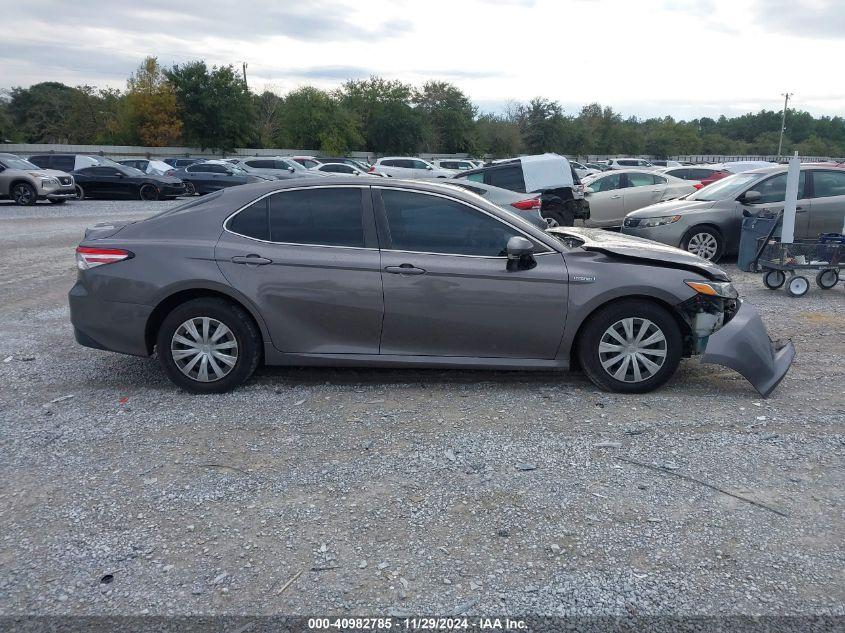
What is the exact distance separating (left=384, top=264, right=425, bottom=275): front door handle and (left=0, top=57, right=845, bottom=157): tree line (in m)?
55.3

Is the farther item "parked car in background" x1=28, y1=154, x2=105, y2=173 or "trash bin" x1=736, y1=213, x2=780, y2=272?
"parked car in background" x1=28, y1=154, x2=105, y2=173

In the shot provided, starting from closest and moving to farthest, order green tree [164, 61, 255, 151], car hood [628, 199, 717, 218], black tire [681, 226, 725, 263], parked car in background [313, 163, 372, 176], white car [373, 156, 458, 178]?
black tire [681, 226, 725, 263] < car hood [628, 199, 717, 218] < white car [373, 156, 458, 178] < parked car in background [313, 163, 372, 176] < green tree [164, 61, 255, 151]

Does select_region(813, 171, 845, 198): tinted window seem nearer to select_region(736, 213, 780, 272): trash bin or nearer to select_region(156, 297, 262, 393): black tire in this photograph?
select_region(736, 213, 780, 272): trash bin

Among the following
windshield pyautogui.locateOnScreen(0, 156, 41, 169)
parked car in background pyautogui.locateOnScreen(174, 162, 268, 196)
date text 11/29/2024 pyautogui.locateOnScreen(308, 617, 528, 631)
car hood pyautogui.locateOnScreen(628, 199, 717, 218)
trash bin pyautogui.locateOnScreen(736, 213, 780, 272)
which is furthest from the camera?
parked car in background pyautogui.locateOnScreen(174, 162, 268, 196)

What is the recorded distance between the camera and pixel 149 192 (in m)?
27.2

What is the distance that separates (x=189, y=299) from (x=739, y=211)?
9.54m

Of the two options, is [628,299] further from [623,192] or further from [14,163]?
[14,163]

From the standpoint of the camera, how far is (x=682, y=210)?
1212cm

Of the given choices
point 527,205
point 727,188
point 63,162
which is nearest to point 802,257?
point 727,188

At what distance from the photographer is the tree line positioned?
190 feet

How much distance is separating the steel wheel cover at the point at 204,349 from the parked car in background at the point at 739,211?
8.37 metres

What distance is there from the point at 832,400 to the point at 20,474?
559cm

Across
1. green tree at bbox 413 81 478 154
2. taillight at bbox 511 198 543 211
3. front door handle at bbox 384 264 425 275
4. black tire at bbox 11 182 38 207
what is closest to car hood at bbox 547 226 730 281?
front door handle at bbox 384 264 425 275

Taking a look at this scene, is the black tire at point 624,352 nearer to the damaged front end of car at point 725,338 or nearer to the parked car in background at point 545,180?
the damaged front end of car at point 725,338
